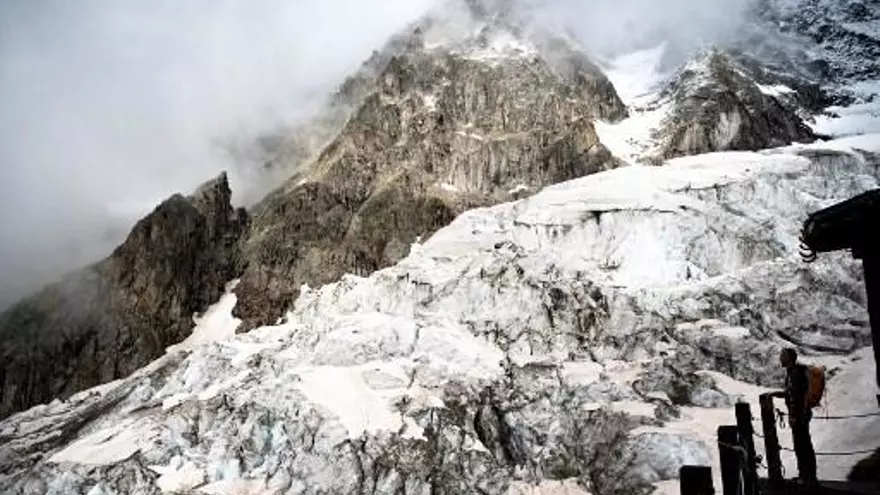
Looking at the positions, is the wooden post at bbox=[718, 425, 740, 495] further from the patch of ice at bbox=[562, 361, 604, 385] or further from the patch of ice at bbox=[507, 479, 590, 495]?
the patch of ice at bbox=[562, 361, 604, 385]

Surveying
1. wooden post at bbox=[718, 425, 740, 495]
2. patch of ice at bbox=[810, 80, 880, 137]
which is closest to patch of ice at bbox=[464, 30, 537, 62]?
patch of ice at bbox=[810, 80, 880, 137]

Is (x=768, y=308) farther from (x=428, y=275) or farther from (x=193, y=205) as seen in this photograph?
(x=193, y=205)

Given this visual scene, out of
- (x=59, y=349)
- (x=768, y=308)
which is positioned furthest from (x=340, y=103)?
(x=768, y=308)

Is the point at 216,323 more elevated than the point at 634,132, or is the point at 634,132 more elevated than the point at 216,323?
the point at 634,132

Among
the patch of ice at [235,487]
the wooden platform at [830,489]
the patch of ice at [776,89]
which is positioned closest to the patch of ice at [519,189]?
the patch of ice at [776,89]

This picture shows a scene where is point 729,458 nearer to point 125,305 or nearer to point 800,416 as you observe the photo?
point 800,416

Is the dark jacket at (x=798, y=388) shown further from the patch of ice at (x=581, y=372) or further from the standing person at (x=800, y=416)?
the patch of ice at (x=581, y=372)

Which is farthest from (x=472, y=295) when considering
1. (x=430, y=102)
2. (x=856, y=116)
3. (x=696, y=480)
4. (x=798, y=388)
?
(x=856, y=116)
